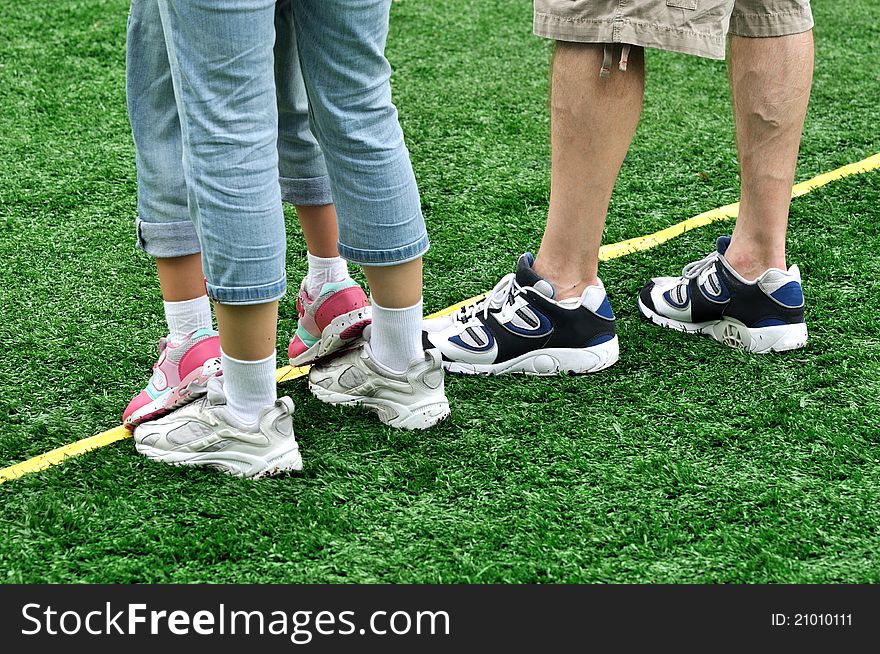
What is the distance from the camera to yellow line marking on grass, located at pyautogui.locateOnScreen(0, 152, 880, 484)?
1657 mm

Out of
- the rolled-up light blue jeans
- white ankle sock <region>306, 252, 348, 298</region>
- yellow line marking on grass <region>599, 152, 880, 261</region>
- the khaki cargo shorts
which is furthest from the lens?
yellow line marking on grass <region>599, 152, 880, 261</region>

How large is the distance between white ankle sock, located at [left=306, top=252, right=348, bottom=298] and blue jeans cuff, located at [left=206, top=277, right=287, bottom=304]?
1.34 ft

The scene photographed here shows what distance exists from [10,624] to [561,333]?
3.45 feet

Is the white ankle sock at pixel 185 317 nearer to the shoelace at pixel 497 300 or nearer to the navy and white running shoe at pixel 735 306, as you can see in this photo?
the shoelace at pixel 497 300

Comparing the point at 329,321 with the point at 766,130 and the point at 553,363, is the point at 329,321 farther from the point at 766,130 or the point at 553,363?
the point at 766,130

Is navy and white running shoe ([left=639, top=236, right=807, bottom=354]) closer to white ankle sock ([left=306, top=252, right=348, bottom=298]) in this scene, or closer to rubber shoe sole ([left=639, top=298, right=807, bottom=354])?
rubber shoe sole ([left=639, top=298, right=807, bottom=354])

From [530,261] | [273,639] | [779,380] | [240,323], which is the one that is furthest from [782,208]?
[273,639]

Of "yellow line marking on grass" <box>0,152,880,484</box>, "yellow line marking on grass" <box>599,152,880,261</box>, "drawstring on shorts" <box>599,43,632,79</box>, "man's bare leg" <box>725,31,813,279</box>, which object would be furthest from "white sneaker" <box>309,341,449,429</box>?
"yellow line marking on grass" <box>599,152,880,261</box>

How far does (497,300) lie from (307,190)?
43 cm

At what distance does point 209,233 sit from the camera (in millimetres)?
1439

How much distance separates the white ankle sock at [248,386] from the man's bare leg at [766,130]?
99 cm

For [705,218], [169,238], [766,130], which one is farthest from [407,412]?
[705,218]

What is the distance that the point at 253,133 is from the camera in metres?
1.42

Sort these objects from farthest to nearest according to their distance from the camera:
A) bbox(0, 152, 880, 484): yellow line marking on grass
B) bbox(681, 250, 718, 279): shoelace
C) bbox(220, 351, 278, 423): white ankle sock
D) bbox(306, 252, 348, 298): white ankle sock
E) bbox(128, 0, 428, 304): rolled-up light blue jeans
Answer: bbox(681, 250, 718, 279): shoelace < bbox(306, 252, 348, 298): white ankle sock < bbox(0, 152, 880, 484): yellow line marking on grass < bbox(220, 351, 278, 423): white ankle sock < bbox(128, 0, 428, 304): rolled-up light blue jeans
